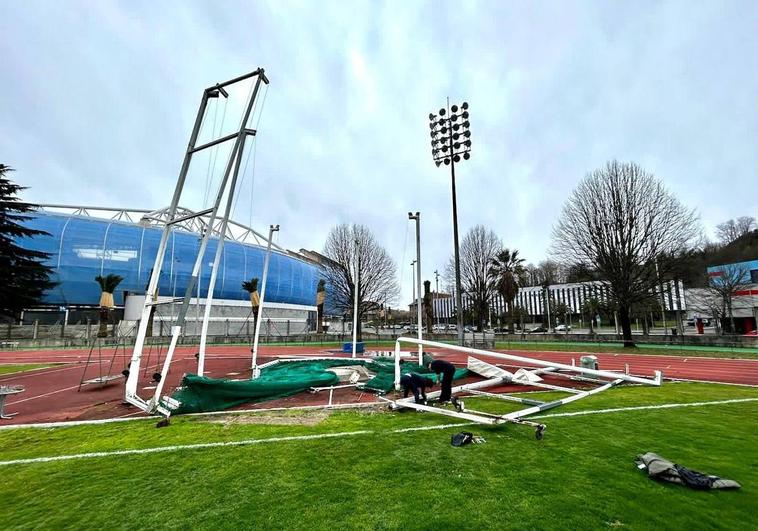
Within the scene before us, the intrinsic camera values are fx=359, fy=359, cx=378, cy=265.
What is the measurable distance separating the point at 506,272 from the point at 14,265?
5033 cm

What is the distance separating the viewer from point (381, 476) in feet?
14.4

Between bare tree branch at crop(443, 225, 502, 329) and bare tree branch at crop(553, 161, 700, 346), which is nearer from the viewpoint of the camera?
bare tree branch at crop(553, 161, 700, 346)

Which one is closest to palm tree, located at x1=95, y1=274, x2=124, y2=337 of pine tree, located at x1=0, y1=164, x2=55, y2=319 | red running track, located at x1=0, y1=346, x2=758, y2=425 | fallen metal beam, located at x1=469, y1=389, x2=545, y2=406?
pine tree, located at x1=0, y1=164, x2=55, y2=319

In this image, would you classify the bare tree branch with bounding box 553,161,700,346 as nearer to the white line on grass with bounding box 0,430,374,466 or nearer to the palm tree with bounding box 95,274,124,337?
the white line on grass with bounding box 0,430,374,466

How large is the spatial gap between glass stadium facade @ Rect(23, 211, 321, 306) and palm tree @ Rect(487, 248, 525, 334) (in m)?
38.1

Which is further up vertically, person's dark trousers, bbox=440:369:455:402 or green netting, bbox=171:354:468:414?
person's dark trousers, bbox=440:369:455:402

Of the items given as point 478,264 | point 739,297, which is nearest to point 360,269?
point 478,264

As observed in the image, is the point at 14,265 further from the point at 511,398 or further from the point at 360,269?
the point at 511,398

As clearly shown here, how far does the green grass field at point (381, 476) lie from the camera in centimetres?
346

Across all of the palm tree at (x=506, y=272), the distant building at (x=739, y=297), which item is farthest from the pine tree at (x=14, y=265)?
the distant building at (x=739, y=297)

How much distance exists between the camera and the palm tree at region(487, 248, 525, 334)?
42.8 metres

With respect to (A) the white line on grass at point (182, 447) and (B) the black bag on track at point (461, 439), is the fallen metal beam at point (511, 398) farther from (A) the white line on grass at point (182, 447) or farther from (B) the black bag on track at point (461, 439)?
(A) the white line on grass at point (182, 447)

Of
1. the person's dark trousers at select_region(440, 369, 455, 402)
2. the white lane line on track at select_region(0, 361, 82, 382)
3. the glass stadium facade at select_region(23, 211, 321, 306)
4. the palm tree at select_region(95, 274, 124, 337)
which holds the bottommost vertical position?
the white lane line on track at select_region(0, 361, 82, 382)

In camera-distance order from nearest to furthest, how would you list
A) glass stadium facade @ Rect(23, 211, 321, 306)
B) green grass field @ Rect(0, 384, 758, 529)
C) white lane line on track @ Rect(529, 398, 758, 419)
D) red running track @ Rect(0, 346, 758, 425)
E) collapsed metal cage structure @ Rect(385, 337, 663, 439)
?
1. green grass field @ Rect(0, 384, 758, 529)
2. collapsed metal cage structure @ Rect(385, 337, 663, 439)
3. white lane line on track @ Rect(529, 398, 758, 419)
4. red running track @ Rect(0, 346, 758, 425)
5. glass stadium facade @ Rect(23, 211, 321, 306)
